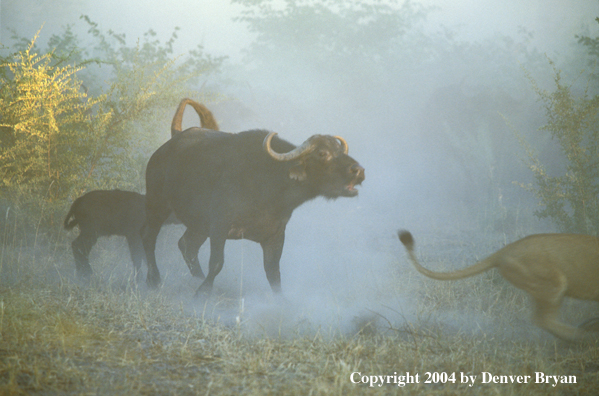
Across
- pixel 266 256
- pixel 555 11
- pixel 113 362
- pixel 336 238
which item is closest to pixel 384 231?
pixel 336 238

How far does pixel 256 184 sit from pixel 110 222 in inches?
99.5

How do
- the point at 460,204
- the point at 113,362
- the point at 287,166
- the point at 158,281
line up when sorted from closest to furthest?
the point at 113,362, the point at 287,166, the point at 158,281, the point at 460,204

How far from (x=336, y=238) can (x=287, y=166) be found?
500 centimetres

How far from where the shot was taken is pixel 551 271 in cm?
394

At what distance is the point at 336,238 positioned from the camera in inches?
403

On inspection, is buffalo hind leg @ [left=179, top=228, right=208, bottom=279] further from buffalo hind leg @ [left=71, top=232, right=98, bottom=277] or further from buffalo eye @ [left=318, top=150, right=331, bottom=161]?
buffalo eye @ [left=318, top=150, right=331, bottom=161]

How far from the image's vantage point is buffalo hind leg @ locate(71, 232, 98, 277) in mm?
6363

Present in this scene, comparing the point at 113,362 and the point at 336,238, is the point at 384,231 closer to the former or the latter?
the point at 336,238

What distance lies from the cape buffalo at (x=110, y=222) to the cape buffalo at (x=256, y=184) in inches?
32.7

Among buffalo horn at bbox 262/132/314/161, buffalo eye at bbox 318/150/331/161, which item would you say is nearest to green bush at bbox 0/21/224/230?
buffalo horn at bbox 262/132/314/161

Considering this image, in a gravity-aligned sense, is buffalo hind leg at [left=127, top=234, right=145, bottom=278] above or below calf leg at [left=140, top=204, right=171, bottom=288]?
below

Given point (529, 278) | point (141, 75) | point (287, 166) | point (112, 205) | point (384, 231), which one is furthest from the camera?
point (384, 231)

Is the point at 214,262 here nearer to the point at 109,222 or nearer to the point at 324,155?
the point at 324,155

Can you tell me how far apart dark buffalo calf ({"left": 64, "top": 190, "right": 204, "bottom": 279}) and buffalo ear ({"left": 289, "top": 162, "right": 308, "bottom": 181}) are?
2.08 metres
